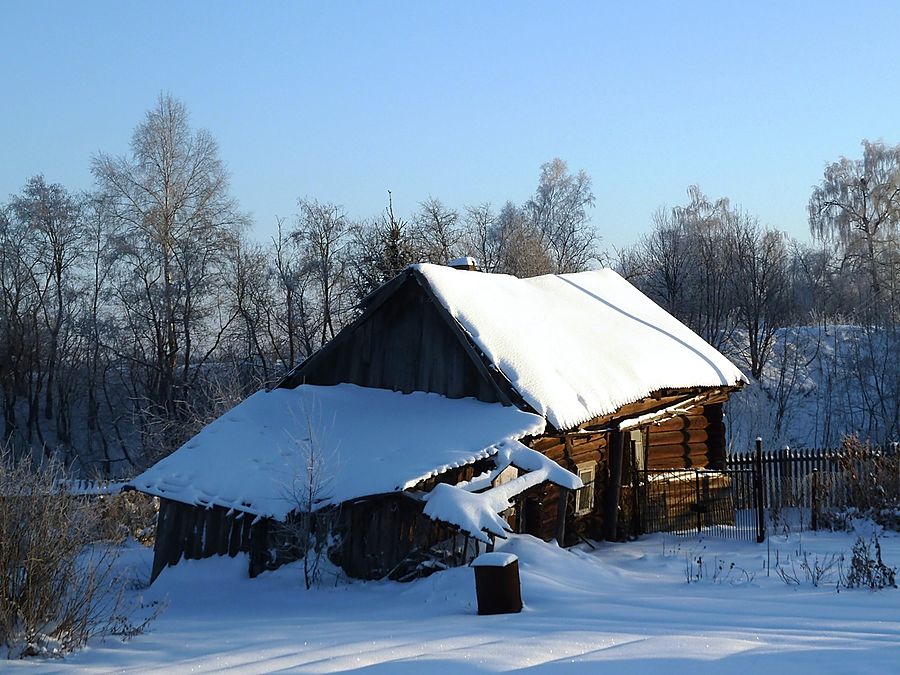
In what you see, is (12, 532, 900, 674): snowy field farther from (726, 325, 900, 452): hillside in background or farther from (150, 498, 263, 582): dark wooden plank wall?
(726, 325, 900, 452): hillside in background

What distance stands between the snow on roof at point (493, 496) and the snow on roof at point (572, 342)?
1.15m

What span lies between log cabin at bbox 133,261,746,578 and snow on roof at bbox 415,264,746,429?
0.15 feet

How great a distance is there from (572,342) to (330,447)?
512 centimetres

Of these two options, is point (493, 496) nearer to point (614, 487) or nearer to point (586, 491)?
point (586, 491)

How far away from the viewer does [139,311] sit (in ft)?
128

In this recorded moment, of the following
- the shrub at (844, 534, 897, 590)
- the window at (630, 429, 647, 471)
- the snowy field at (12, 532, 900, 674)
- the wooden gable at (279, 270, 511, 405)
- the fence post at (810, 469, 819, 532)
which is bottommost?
the snowy field at (12, 532, 900, 674)

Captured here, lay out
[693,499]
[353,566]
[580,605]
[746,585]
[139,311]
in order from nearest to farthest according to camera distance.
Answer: [580,605], [746,585], [353,566], [693,499], [139,311]

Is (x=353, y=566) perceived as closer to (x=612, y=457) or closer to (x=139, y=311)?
(x=612, y=457)

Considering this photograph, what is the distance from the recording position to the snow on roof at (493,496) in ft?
31.8

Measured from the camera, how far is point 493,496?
10.5 m

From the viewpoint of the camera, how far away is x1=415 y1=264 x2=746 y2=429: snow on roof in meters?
13.4

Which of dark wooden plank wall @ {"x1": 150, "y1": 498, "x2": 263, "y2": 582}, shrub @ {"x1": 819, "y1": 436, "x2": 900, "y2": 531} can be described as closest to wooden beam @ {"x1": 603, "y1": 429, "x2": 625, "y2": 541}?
shrub @ {"x1": 819, "y1": 436, "x2": 900, "y2": 531}

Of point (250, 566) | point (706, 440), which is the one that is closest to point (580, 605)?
point (250, 566)

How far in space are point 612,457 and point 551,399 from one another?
3.00 metres
